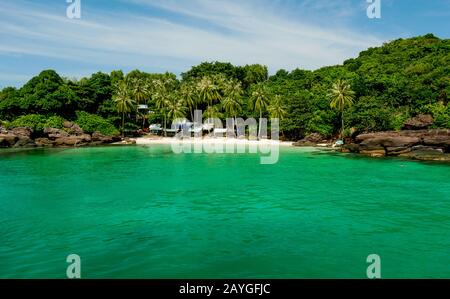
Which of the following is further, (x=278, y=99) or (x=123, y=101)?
(x=123, y=101)

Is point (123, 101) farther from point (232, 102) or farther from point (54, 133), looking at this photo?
point (232, 102)

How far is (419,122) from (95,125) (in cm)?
5730

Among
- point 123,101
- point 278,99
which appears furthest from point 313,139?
point 123,101

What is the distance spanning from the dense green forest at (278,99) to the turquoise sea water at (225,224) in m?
31.2

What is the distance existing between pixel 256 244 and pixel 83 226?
7942mm

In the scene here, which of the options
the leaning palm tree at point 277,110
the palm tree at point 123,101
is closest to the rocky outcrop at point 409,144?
the leaning palm tree at point 277,110

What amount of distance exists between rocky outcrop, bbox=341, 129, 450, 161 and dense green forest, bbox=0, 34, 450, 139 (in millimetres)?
7333

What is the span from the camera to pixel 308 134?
7088 centimetres

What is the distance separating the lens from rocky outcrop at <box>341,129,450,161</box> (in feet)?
144

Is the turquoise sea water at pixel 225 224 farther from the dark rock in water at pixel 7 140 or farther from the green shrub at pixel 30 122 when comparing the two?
the green shrub at pixel 30 122

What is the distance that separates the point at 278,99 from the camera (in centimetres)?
7444

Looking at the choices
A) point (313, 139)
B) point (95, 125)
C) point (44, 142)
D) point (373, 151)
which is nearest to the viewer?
point (373, 151)

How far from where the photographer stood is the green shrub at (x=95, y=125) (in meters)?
74.4

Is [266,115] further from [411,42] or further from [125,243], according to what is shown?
[125,243]
